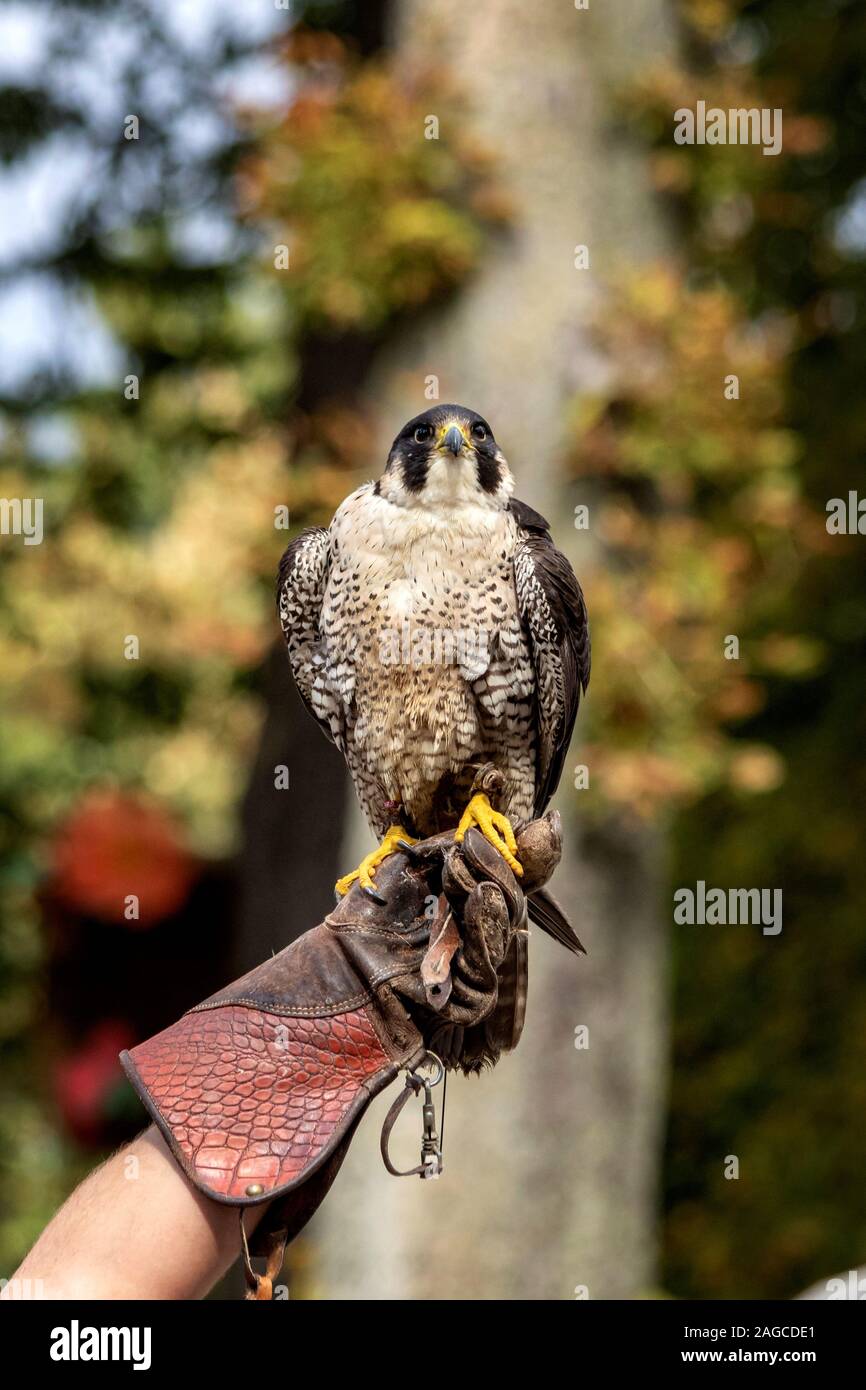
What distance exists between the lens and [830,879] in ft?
20.2

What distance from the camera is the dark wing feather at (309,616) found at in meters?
2.48

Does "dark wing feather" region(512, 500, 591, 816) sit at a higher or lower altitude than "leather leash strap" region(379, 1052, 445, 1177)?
higher

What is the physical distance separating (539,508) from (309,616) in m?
2.15

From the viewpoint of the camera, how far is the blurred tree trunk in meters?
4.58

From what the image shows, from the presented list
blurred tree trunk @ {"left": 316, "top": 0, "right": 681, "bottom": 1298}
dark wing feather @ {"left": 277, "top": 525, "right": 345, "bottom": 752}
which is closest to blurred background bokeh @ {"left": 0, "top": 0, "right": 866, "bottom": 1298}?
blurred tree trunk @ {"left": 316, "top": 0, "right": 681, "bottom": 1298}

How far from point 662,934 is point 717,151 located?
108 inches

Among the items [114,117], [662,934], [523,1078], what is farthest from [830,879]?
[114,117]

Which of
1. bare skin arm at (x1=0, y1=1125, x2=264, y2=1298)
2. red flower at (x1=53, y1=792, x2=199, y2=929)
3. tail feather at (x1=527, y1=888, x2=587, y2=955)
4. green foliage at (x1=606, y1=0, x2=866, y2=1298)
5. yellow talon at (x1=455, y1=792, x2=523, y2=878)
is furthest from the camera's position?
red flower at (x1=53, y1=792, x2=199, y2=929)

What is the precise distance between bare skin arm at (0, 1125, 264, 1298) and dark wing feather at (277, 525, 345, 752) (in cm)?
86

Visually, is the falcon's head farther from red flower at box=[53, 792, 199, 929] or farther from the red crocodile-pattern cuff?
red flower at box=[53, 792, 199, 929]

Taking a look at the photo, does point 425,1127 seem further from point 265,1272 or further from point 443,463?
point 443,463

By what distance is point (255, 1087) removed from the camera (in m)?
2.05

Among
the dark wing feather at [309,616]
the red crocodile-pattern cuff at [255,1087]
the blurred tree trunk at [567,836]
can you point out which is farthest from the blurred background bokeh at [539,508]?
the red crocodile-pattern cuff at [255,1087]
